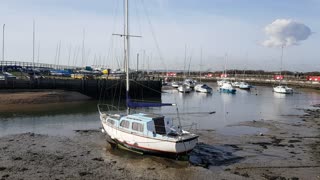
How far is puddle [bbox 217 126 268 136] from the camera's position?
3390cm

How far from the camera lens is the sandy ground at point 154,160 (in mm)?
20500

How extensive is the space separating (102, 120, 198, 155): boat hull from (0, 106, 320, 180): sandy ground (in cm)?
53

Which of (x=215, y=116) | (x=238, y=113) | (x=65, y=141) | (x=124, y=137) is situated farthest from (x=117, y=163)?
(x=238, y=113)

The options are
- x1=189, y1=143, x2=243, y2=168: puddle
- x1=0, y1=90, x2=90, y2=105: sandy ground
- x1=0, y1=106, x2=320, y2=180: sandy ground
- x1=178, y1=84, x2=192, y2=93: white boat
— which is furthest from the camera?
x1=178, y1=84, x2=192, y2=93: white boat

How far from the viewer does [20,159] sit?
22906 mm

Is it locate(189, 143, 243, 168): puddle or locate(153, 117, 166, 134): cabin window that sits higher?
locate(153, 117, 166, 134): cabin window

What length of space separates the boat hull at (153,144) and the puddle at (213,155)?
1036mm

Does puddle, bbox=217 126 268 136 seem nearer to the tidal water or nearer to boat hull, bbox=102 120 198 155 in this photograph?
the tidal water

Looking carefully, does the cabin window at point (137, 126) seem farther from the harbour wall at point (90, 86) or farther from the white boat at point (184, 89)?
the white boat at point (184, 89)

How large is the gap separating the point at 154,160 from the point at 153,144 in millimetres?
909

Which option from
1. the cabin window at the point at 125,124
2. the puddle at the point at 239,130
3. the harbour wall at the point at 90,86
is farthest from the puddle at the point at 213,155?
the harbour wall at the point at 90,86

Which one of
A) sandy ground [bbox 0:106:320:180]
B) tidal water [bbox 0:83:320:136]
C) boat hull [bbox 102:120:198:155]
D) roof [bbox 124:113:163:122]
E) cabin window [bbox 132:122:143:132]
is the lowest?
sandy ground [bbox 0:106:320:180]

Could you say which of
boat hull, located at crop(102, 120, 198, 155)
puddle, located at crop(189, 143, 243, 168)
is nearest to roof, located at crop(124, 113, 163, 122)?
boat hull, located at crop(102, 120, 198, 155)

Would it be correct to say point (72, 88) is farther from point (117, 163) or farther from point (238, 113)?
point (117, 163)
